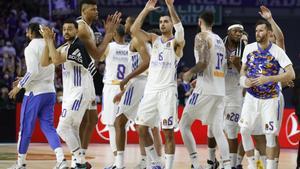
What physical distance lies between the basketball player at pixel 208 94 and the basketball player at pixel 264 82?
0.51 meters

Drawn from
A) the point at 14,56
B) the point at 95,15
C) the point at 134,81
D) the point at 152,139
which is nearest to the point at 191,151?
the point at 152,139

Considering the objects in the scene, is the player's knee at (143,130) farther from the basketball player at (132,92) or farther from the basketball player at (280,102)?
the basketball player at (280,102)

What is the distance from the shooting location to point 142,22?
13.1 m

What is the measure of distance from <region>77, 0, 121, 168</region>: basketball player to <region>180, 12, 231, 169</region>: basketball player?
4.46 ft

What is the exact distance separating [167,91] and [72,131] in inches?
61.8

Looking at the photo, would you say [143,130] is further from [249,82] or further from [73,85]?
[249,82]

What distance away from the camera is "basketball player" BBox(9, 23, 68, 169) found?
13.3m

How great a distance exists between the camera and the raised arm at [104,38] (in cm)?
1273

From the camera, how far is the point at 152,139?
13.6 m

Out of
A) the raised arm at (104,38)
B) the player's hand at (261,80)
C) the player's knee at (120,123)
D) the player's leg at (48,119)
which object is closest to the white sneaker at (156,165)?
the player's knee at (120,123)

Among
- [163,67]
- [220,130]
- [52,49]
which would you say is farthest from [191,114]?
[52,49]

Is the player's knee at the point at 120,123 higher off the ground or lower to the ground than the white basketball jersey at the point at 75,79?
lower

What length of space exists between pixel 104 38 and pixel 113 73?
210 cm

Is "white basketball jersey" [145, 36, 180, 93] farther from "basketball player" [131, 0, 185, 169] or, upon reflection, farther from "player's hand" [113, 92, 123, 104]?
"player's hand" [113, 92, 123, 104]
